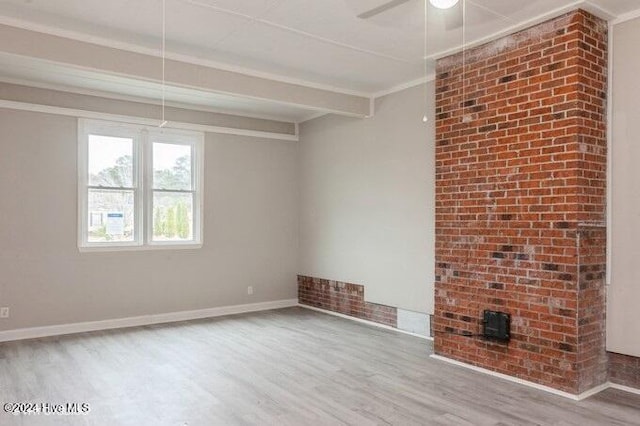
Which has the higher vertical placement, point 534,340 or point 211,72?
point 211,72

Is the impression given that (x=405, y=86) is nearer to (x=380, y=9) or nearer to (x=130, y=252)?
(x=380, y=9)

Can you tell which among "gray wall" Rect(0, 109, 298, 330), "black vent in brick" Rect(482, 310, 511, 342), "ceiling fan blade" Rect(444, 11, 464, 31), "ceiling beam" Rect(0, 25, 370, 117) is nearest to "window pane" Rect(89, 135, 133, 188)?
"gray wall" Rect(0, 109, 298, 330)

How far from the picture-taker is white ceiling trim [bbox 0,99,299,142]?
5.28 meters

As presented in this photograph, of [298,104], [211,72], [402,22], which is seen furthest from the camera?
[298,104]

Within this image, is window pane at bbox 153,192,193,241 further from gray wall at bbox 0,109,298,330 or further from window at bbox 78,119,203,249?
gray wall at bbox 0,109,298,330

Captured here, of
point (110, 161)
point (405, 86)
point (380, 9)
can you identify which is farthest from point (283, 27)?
point (110, 161)

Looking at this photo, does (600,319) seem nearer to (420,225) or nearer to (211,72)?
(420,225)

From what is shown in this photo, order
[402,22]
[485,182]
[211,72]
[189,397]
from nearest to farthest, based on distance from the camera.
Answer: [189,397] → [402,22] → [485,182] → [211,72]

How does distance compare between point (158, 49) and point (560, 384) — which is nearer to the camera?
point (560, 384)

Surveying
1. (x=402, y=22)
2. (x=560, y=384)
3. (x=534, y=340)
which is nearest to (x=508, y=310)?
(x=534, y=340)

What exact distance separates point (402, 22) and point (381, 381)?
2936 mm

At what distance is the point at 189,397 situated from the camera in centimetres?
354

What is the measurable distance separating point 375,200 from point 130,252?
3180mm

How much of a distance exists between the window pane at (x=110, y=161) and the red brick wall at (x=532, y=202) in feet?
13.2
